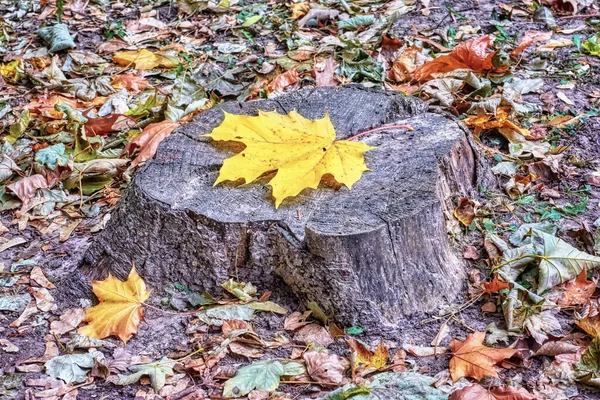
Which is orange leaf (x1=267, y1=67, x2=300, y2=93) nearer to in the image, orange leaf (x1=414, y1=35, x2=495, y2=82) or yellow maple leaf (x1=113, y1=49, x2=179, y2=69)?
orange leaf (x1=414, y1=35, x2=495, y2=82)

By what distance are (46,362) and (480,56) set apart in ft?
8.44

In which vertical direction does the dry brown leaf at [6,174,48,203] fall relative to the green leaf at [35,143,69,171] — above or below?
below

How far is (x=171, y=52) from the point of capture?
4438 millimetres

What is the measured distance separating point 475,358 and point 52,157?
2.14 meters

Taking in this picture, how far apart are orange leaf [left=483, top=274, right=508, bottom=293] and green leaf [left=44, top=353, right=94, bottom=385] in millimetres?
1282

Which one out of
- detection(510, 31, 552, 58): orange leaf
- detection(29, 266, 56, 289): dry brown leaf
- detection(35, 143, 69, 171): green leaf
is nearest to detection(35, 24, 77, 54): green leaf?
detection(35, 143, 69, 171): green leaf

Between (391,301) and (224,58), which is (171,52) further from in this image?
(391,301)

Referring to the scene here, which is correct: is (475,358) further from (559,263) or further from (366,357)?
(559,263)

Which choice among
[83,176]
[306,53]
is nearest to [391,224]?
[83,176]

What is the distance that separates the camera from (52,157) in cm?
332

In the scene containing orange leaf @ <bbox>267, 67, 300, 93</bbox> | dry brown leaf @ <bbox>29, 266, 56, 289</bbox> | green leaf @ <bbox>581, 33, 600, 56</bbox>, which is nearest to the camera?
dry brown leaf @ <bbox>29, 266, 56, 289</bbox>

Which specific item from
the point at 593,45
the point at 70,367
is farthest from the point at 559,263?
the point at 593,45

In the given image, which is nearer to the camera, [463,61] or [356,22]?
[463,61]

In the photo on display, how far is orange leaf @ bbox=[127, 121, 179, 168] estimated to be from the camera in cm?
329
